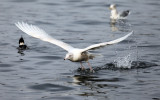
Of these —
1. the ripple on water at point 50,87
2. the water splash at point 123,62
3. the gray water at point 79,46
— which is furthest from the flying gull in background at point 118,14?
the ripple on water at point 50,87

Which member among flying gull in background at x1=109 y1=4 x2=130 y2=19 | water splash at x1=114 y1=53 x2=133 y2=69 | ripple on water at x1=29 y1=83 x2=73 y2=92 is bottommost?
ripple on water at x1=29 y1=83 x2=73 y2=92

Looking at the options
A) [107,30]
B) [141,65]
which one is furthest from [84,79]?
[107,30]

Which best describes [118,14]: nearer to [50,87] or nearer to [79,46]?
[79,46]

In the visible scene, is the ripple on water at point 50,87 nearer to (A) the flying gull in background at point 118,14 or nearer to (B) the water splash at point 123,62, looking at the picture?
(B) the water splash at point 123,62

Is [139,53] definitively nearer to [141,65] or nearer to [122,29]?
[141,65]

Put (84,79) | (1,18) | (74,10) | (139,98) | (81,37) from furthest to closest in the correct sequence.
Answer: (74,10), (1,18), (81,37), (84,79), (139,98)

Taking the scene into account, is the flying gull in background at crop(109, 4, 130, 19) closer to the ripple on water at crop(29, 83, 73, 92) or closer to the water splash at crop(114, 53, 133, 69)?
the water splash at crop(114, 53, 133, 69)

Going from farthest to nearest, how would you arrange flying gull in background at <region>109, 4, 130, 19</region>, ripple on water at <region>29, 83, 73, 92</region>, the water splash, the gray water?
1. flying gull in background at <region>109, 4, 130, 19</region>
2. the water splash
3. ripple on water at <region>29, 83, 73, 92</region>
4. the gray water

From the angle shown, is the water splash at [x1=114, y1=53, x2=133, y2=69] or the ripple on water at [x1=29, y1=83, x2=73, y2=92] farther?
the water splash at [x1=114, y1=53, x2=133, y2=69]

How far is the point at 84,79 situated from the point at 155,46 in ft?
15.1

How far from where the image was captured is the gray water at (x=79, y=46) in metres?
11.6

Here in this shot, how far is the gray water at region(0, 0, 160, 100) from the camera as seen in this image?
38.0 feet

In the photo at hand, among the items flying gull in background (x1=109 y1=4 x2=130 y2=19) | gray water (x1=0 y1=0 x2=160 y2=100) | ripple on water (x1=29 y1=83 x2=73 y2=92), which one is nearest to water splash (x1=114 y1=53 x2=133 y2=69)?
gray water (x1=0 y1=0 x2=160 y2=100)

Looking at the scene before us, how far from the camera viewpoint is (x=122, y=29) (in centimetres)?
2023
